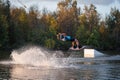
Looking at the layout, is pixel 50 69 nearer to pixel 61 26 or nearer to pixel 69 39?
pixel 69 39

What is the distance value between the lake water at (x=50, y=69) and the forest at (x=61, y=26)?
72.2m

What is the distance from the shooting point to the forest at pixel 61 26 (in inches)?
5236

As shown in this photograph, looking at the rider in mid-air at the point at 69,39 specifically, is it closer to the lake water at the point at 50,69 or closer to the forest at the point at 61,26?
the lake water at the point at 50,69

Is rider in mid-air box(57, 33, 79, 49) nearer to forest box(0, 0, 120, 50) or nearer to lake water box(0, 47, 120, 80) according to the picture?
lake water box(0, 47, 120, 80)

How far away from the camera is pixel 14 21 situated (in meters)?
136

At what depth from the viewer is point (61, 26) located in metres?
153

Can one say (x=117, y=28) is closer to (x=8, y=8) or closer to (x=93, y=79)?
(x=8, y=8)

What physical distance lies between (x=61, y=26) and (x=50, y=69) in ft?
361

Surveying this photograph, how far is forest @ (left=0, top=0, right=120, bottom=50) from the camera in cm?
13300

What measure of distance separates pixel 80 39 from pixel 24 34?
79.3 ft

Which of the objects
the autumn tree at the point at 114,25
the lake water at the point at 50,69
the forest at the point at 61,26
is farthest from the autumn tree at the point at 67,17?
the lake water at the point at 50,69

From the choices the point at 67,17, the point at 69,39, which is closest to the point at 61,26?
the point at 67,17

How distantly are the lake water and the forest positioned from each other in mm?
72152

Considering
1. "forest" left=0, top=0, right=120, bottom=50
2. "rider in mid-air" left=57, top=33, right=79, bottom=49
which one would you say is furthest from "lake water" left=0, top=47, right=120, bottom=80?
"forest" left=0, top=0, right=120, bottom=50
